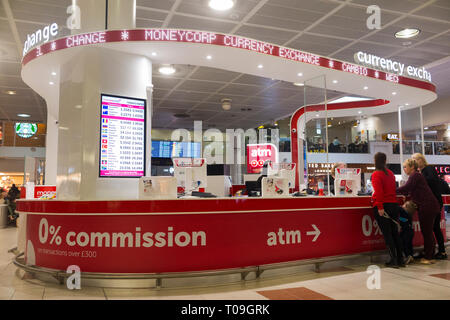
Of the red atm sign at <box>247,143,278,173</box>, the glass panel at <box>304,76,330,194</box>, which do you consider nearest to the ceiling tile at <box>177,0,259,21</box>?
the glass panel at <box>304,76,330,194</box>

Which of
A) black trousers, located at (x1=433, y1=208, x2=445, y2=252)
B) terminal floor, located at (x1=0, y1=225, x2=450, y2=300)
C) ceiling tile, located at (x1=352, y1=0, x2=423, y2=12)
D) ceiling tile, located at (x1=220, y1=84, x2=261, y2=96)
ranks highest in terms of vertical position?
ceiling tile, located at (x1=352, y1=0, x2=423, y2=12)

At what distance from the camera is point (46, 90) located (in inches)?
285

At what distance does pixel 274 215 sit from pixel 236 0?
3.66 m

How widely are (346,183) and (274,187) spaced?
1.43m

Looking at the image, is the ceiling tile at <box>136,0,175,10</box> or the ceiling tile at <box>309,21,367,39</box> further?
the ceiling tile at <box>309,21,367,39</box>

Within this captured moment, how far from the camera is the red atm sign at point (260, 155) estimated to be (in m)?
13.2

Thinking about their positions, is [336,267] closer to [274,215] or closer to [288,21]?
[274,215]

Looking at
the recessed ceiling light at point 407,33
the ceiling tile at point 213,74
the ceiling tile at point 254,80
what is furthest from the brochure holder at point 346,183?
the ceiling tile at point 254,80

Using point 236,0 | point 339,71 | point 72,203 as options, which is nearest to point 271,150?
point 339,71

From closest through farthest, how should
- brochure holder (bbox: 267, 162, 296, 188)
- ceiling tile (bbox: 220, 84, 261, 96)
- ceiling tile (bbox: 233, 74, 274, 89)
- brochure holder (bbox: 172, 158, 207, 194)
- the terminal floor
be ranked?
the terminal floor → brochure holder (bbox: 172, 158, 207, 194) → brochure holder (bbox: 267, 162, 296, 188) → ceiling tile (bbox: 233, 74, 274, 89) → ceiling tile (bbox: 220, 84, 261, 96)

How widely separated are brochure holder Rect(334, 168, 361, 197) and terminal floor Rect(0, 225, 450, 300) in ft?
4.06

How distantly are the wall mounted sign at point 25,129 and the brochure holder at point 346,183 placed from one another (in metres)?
14.1

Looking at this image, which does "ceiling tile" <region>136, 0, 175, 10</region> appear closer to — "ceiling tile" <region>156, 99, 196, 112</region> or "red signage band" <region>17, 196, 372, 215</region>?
"red signage band" <region>17, 196, 372, 215</region>

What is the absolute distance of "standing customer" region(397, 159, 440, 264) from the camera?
5.30 metres
